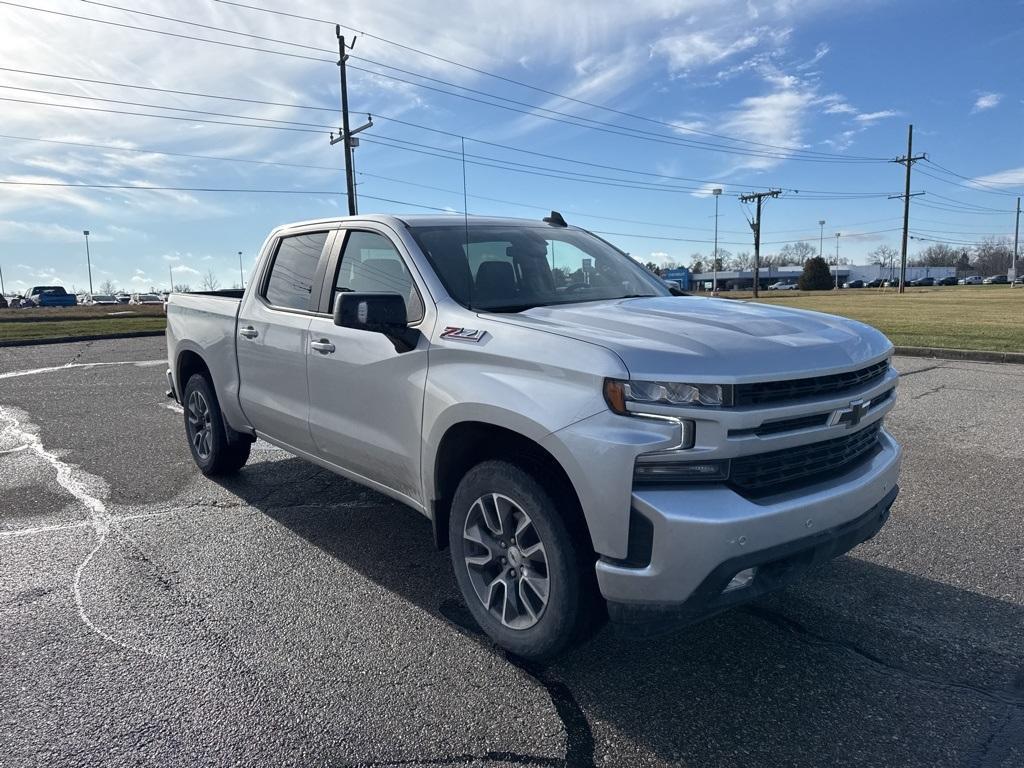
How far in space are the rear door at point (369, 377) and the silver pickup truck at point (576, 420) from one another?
0.04ft

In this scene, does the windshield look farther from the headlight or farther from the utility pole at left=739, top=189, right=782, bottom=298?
the utility pole at left=739, top=189, right=782, bottom=298

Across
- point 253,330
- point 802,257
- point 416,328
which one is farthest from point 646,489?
point 802,257

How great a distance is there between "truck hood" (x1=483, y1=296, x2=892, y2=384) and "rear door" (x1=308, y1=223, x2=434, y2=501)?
0.60m

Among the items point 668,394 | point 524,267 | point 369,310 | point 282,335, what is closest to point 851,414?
point 668,394

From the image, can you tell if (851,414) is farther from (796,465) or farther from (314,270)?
(314,270)

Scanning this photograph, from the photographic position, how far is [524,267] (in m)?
4.05

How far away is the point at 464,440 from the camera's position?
128 inches

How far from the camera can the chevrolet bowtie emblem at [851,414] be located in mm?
2881

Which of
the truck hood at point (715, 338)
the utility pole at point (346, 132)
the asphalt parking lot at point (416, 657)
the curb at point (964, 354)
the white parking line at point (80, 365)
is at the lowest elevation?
the asphalt parking lot at point (416, 657)

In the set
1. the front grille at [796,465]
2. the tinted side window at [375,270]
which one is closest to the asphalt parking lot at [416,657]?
the front grille at [796,465]

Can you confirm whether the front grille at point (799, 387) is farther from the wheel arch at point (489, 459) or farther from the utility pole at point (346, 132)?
the utility pole at point (346, 132)

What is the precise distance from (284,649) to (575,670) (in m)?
1.28

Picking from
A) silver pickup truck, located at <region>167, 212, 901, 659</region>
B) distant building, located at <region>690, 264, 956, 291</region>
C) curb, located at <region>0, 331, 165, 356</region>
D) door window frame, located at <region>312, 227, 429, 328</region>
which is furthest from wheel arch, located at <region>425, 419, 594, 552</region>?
distant building, located at <region>690, 264, 956, 291</region>

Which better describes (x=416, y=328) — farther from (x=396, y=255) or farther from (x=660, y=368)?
(x=660, y=368)
